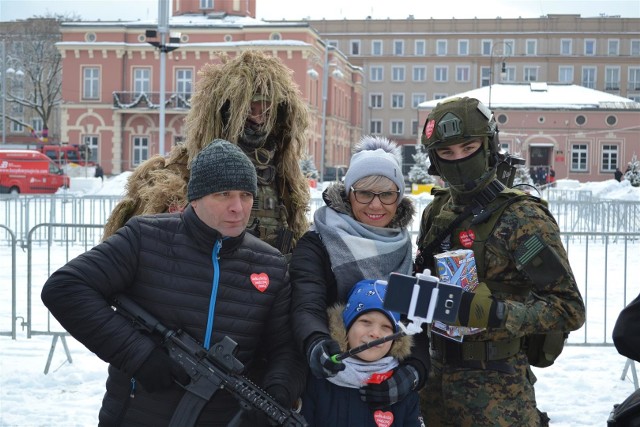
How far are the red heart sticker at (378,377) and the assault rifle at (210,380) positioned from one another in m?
0.32

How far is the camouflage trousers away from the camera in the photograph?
3168 millimetres

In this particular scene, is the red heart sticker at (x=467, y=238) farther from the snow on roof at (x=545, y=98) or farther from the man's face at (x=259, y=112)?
the snow on roof at (x=545, y=98)

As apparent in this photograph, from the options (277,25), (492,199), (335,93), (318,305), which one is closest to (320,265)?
(318,305)

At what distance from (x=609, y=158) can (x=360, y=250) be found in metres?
53.7

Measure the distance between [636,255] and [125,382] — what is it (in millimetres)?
10207

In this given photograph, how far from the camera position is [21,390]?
6.52 m

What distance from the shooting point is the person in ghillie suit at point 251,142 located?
3.88 metres

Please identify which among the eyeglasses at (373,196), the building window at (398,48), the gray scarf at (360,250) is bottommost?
the gray scarf at (360,250)

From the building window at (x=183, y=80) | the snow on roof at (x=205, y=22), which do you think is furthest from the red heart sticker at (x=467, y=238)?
the building window at (x=183, y=80)

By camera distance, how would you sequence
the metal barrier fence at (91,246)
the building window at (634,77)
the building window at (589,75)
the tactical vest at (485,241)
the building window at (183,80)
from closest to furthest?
the tactical vest at (485,241), the metal barrier fence at (91,246), the building window at (183,80), the building window at (634,77), the building window at (589,75)

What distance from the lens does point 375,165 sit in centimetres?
338

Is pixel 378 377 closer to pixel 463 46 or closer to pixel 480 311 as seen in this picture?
pixel 480 311

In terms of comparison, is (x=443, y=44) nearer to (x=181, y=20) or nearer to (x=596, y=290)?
(x=181, y=20)

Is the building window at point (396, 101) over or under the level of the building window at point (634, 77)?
under
